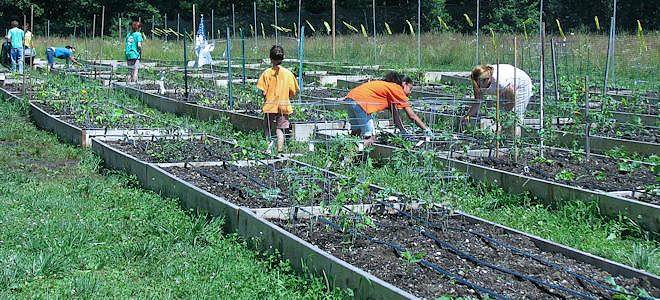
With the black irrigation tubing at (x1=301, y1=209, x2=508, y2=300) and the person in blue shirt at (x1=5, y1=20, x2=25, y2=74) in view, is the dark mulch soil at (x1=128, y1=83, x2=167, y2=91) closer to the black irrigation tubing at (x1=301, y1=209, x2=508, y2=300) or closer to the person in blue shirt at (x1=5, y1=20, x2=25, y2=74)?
the person in blue shirt at (x1=5, y1=20, x2=25, y2=74)

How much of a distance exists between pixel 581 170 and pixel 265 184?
9.91 feet

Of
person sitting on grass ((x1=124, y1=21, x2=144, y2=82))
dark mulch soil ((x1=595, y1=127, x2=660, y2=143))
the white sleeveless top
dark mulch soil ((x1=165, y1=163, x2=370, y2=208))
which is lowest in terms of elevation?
dark mulch soil ((x1=165, y1=163, x2=370, y2=208))

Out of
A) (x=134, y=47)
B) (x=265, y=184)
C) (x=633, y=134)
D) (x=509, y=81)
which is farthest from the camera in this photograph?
(x=134, y=47)

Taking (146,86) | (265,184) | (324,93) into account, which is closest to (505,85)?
(265,184)

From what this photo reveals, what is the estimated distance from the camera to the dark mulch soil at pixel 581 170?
8547 mm

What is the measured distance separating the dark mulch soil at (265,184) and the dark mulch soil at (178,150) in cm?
27

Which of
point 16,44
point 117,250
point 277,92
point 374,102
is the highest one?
point 16,44

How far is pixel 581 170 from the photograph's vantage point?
9219 millimetres

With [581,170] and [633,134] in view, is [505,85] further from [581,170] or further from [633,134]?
[581,170]

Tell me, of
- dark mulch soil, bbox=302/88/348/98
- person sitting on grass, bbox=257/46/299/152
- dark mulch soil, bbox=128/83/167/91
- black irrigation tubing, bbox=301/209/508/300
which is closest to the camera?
black irrigation tubing, bbox=301/209/508/300

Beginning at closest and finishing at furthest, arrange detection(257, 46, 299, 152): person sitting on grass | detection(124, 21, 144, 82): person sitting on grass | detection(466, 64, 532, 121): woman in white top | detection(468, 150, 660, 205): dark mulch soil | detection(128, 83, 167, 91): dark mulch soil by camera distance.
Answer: detection(468, 150, 660, 205): dark mulch soil
detection(257, 46, 299, 152): person sitting on grass
detection(466, 64, 532, 121): woman in white top
detection(128, 83, 167, 91): dark mulch soil
detection(124, 21, 144, 82): person sitting on grass

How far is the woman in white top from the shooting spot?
35.8ft

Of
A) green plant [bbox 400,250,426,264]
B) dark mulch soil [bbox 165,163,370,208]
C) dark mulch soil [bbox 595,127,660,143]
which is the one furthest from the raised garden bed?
dark mulch soil [bbox 595,127,660,143]

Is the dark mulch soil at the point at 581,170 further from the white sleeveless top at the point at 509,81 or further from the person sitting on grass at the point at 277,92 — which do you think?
the person sitting on grass at the point at 277,92
